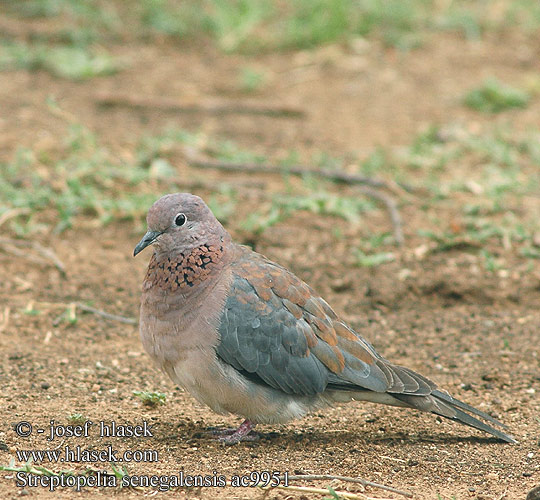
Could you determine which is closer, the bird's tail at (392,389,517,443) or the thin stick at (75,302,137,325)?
the bird's tail at (392,389,517,443)

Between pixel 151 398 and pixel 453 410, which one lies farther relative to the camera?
pixel 151 398

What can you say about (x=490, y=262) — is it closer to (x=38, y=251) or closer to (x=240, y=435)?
(x=240, y=435)

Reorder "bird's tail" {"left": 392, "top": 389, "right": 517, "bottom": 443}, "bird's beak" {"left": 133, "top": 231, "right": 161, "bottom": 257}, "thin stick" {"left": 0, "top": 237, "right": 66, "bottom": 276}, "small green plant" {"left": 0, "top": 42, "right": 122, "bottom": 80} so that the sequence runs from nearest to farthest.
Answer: "bird's tail" {"left": 392, "top": 389, "right": 517, "bottom": 443}, "bird's beak" {"left": 133, "top": 231, "right": 161, "bottom": 257}, "thin stick" {"left": 0, "top": 237, "right": 66, "bottom": 276}, "small green plant" {"left": 0, "top": 42, "right": 122, "bottom": 80}

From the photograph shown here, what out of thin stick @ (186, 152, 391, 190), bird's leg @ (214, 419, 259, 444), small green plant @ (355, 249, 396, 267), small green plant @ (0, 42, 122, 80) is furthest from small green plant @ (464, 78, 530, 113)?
bird's leg @ (214, 419, 259, 444)

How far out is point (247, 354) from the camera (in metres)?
3.95

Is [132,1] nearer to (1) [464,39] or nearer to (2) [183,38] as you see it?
(2) [183,38]

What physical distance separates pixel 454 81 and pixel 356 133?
172 cm

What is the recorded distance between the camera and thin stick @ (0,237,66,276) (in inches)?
221

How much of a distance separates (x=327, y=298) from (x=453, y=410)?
5.45ft

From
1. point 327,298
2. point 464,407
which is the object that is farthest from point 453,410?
point 327,298

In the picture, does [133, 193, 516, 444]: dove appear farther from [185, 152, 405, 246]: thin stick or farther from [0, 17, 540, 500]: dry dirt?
[185, 152, 405, 246]: thin stick

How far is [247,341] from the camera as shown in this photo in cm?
396

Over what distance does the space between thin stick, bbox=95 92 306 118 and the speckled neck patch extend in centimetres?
425

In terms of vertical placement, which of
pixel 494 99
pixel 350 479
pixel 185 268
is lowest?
pixel 350 479
